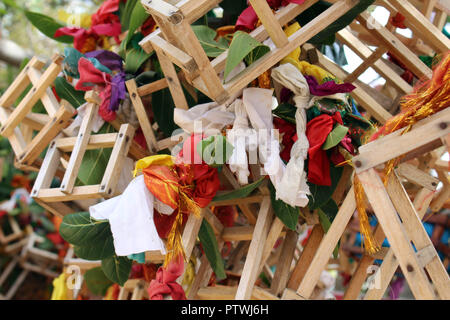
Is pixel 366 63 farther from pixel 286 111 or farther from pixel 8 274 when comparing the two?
pixel 8 274

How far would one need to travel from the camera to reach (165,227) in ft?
5.49

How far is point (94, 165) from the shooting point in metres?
1.87

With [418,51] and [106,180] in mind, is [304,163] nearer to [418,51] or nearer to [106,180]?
[106,180]

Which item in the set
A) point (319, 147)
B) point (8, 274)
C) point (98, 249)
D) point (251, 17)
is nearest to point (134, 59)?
point (251, 17)

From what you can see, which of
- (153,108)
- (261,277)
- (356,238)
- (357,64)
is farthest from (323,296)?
(153,108)

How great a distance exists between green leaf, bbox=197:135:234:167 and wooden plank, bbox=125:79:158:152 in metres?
0.48

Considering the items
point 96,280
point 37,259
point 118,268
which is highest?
point 118,268

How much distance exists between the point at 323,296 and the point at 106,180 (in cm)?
148

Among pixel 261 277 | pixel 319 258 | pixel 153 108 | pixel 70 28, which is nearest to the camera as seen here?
pixel 319 258

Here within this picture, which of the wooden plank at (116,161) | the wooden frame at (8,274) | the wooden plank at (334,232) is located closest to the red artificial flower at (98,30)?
the wooden plank at (116,161)

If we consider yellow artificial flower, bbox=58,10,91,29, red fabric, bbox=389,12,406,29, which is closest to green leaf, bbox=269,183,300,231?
red fabric, bbox=389,12,406,29

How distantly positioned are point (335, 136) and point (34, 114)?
54.0 inches

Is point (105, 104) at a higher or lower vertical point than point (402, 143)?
lower

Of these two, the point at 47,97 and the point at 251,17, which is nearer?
the point at 251,17
